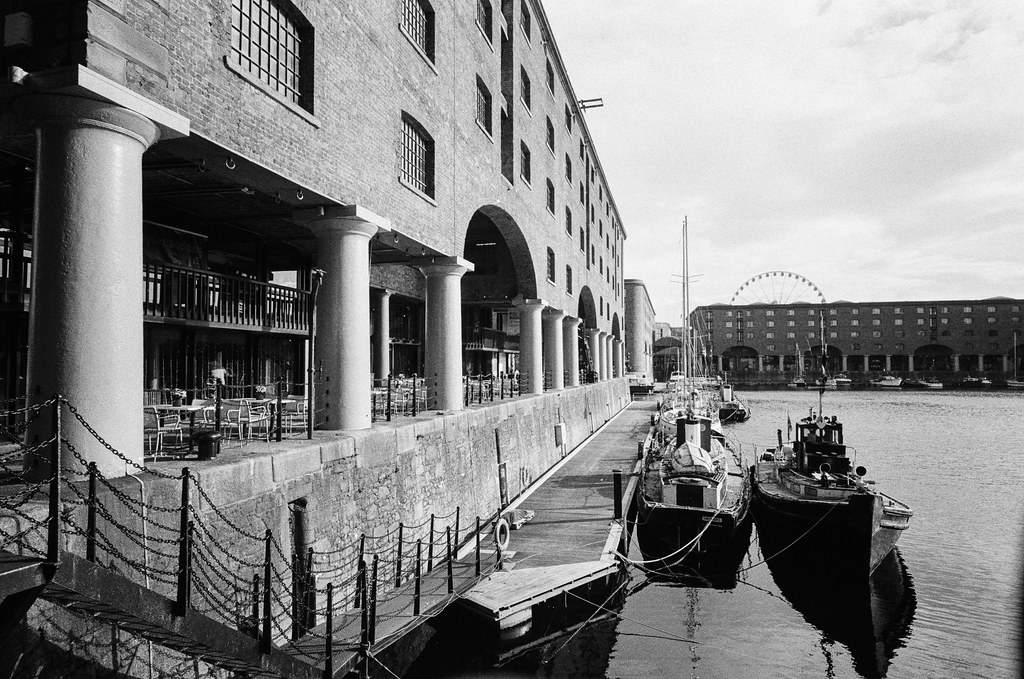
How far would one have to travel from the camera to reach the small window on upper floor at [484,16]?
19703mm

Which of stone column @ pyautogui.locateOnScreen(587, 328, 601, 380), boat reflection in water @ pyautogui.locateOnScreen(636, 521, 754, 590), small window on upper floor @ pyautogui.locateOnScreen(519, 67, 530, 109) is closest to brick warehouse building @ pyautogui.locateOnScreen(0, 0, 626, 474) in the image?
small window on upper floor @ pyautogui.locateOnScreen(519, 67, 530, 109)

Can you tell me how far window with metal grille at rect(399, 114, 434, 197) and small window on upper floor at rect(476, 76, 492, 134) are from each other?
4.26m

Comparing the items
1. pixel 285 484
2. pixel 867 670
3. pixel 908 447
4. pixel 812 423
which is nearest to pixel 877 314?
pixel 908 447

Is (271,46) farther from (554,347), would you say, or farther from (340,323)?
(554,347)

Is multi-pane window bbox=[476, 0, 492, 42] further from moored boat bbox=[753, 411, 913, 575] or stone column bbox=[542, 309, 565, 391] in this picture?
moored boat bbox=[753, 411, 913, 575]

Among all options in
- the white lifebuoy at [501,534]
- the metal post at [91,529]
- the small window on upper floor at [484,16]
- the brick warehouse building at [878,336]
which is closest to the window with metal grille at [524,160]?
the small window on upper floor at [484,16]

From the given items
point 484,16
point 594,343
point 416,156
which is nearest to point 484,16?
point 484,16

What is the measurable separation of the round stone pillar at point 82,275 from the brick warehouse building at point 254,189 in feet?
0.06

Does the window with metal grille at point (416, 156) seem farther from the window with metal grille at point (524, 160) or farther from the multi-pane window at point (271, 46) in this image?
the window with metal grille at point (524, 160)

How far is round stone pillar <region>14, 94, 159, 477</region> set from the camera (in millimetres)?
6098

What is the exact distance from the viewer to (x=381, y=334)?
2386cm

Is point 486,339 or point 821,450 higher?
point 486,339

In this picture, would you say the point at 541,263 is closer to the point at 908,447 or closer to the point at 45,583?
the point at 45,583

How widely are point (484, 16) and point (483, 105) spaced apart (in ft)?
10.1
